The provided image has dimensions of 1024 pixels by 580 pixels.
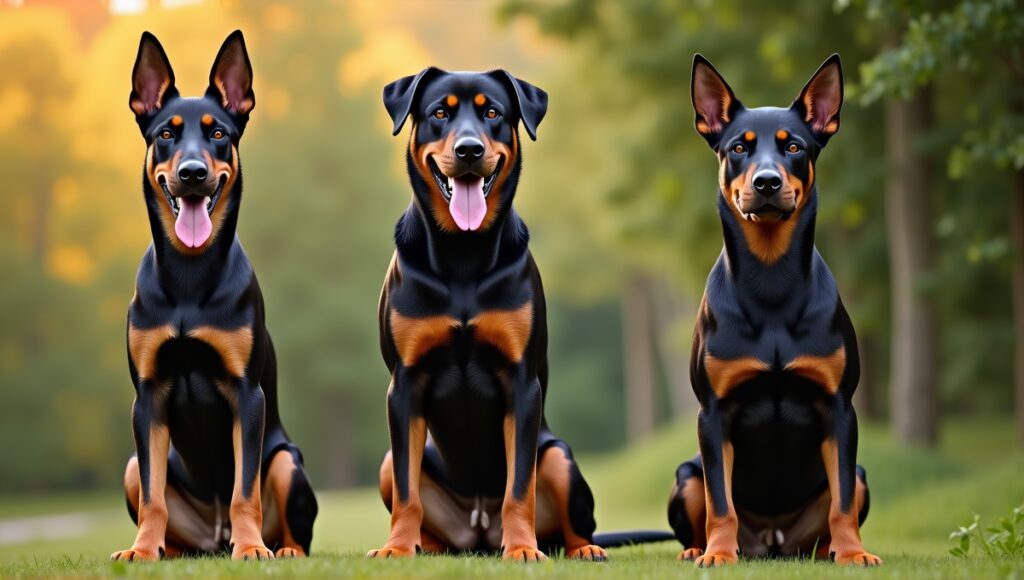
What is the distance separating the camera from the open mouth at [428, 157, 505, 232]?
22.1ft

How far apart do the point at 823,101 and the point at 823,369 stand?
1.48 metres

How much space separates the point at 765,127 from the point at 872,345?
14.7 metres

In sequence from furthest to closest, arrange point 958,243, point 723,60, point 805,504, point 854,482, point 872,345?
point 872,345, point 723,60, point 958,243, point 805,504, point 854,482

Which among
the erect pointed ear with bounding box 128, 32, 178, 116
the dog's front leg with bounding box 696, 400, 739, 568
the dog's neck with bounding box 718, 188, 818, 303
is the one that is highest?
the erect pointed ear with bounding box 128, 32, 178, 116

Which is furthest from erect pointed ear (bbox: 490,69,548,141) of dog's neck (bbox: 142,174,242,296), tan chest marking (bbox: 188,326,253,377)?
tan chest marking (bbox: 188,326,253,377)

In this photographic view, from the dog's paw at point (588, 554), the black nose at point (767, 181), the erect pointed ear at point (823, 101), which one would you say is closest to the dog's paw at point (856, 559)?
the dog's paw at point (588, 554)

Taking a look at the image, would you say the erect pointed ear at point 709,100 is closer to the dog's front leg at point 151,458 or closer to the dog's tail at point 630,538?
the dog's tail at point 630,538

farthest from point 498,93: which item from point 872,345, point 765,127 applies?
point 872,345

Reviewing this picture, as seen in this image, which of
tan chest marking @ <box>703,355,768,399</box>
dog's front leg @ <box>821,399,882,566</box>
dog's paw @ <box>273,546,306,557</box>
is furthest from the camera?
dog's paw @ <box>273,546,306,557</box>

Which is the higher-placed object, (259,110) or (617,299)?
(259,110)

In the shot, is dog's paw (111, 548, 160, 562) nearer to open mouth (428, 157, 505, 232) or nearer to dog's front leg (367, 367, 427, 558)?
dog's front leg (367, 367, 427, 558)

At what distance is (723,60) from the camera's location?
1848cm

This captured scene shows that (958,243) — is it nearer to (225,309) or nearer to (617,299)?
(225,309)

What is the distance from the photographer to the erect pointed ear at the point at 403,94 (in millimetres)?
6845
